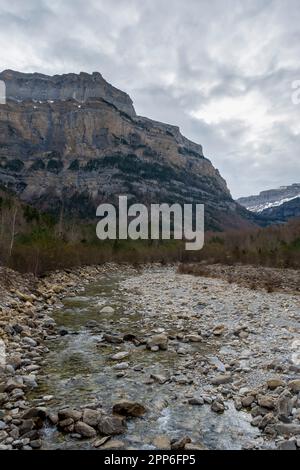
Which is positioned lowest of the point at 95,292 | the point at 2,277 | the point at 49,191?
the point at 95,292

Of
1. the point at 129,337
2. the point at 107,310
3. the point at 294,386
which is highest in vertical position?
the point at 294,386

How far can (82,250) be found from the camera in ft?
154

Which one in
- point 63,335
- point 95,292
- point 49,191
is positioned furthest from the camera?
point 49,191

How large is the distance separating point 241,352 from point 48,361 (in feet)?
18.0

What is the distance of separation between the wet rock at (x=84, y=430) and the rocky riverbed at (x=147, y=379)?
0.7 inches

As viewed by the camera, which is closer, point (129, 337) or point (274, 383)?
point (274, 383)

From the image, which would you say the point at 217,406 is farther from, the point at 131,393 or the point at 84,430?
the point at 84,430

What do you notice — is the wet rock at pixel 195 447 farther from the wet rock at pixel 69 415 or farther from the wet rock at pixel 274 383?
the wet rock at pixel 274 383

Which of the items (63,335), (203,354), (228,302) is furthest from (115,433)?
(228,302)

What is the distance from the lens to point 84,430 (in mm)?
5965

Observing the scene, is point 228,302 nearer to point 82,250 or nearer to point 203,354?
point 203,354

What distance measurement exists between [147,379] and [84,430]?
2766mm

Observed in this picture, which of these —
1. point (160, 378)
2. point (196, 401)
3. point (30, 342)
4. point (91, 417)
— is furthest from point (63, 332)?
point (196, 401)

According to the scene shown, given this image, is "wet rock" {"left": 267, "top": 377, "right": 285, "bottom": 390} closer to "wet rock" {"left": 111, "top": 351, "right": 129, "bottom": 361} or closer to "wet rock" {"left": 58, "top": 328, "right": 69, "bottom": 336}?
"wet rock" {"left": 111, "top": 351, "right": 129, "bottom": 361}
